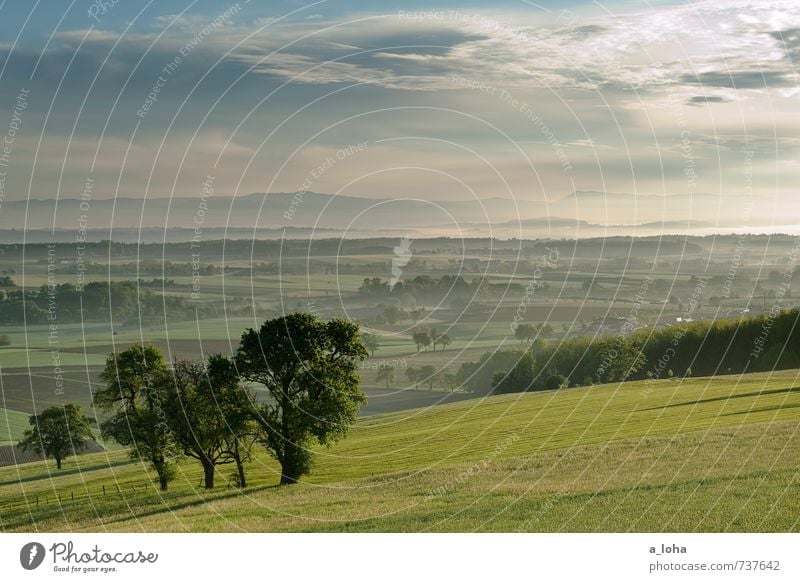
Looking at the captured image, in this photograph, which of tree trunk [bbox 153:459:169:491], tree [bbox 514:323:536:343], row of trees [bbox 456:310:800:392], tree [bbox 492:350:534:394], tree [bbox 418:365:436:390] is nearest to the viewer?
tree trunk [bbox 153:459:169:491]

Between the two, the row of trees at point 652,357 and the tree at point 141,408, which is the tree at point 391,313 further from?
the tree at point 141,408

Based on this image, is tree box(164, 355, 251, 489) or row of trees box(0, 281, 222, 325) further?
row of trees box(0, 281, 222, 325)

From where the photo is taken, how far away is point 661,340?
85938 millimetres

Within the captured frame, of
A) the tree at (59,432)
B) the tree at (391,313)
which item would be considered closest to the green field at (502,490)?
the tree at (59,432)

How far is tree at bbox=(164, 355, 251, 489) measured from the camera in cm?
2650

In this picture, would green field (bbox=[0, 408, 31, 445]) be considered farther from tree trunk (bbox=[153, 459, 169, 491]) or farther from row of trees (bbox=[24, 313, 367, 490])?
row of trees (bbox=[24, 313, 367, 490])

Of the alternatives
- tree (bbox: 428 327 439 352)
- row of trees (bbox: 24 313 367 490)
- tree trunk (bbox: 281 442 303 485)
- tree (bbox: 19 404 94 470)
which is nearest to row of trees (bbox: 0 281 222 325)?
tree (bbox: 19 404 94 470)

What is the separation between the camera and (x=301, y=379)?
2627cm

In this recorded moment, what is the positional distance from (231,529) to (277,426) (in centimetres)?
609

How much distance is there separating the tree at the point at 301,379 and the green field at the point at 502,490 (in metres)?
1.50

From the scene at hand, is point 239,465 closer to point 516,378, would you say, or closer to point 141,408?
point 141,408

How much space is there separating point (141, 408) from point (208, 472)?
10.5ft

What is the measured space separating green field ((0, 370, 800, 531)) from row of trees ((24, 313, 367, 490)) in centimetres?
133

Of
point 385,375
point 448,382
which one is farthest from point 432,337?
point 448,382
